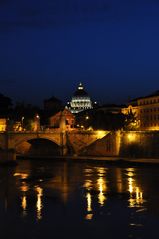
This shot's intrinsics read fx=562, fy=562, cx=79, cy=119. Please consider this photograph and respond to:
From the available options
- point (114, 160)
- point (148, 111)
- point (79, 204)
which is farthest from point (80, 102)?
point (79, 204)

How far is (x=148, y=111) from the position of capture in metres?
59.8

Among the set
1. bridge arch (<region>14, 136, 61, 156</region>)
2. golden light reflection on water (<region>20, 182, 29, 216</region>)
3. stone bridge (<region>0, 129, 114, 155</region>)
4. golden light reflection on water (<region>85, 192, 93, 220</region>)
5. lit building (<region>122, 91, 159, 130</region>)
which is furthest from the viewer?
lit building (<region>122, 91, 159, 130</region>)

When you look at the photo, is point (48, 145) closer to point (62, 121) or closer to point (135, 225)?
point (62, 121)

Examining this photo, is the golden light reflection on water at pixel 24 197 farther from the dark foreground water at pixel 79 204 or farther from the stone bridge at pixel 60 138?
the stone bridge at pixel 60 138

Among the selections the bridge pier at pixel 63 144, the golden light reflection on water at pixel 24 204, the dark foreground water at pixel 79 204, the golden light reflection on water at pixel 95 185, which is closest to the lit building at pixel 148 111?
the bridge pier at pixel 63 144

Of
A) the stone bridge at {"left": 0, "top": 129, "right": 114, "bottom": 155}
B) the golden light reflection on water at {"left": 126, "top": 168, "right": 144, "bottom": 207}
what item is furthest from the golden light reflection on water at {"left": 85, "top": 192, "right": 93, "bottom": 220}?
the stone bridge at {"left": 0, "top": 129, "right": 114, "bottom": 155}

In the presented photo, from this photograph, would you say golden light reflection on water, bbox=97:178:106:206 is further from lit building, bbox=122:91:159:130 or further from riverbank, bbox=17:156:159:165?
lit building, bbox=122:91:159:130

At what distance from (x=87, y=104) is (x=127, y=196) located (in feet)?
277

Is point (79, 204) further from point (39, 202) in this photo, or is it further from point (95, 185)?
point (95, 185)

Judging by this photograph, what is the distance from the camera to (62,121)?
46.0 m

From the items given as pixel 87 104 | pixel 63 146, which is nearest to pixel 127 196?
pixel 63 146

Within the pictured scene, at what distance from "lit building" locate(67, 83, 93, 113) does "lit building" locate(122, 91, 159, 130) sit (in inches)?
1624

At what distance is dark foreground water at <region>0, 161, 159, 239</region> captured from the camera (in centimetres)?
1541

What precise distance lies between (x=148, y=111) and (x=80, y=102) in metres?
47.3
